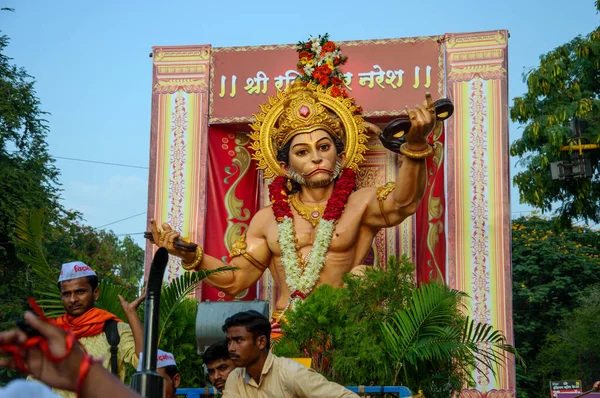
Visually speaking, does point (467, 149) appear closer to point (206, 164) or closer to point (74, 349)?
point (206, 164)

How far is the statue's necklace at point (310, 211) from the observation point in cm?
868

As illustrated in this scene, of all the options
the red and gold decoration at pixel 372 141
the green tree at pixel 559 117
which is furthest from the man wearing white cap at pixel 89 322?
the green tree at pixel 559 117

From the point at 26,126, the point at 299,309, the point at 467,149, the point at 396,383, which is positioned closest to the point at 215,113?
the point at 467,149

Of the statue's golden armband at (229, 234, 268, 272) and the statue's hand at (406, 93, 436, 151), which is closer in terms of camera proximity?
the statue's hand at (406, 93, 436, 151)

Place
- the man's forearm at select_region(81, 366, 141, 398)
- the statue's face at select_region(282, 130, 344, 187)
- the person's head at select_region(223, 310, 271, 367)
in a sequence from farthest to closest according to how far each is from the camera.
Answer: the statue's face at select_region(282, 130, 344, 187) → the person's head at select_region(223, 310, 271, 367) → the man's forearm at select_region(81, 366, 141, 398)

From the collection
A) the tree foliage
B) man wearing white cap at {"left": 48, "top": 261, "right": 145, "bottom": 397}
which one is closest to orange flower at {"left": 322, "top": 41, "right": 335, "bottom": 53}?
the tree foliage

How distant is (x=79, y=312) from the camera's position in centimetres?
490

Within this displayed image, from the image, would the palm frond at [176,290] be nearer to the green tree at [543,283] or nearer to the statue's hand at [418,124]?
the statue's hand at [418,124]

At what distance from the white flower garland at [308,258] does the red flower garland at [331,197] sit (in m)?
0.12

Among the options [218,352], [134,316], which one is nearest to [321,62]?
[218,352]

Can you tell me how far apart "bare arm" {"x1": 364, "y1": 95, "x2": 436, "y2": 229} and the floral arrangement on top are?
130cm

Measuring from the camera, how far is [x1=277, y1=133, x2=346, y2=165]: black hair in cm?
880

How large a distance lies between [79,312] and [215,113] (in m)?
5.25

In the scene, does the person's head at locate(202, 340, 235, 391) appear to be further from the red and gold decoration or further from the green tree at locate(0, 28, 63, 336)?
the green tree at locate(0, 28, 63, 336)
